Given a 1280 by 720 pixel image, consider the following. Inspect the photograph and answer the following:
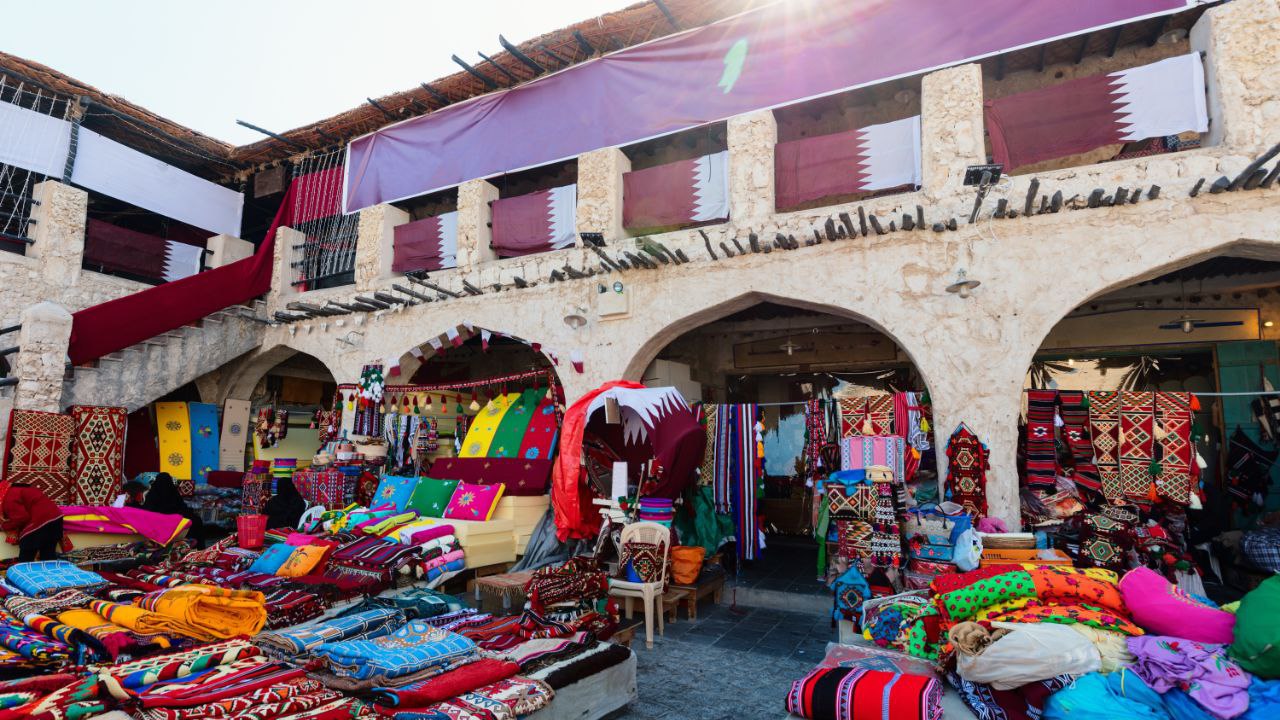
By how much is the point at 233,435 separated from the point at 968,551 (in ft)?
40.5

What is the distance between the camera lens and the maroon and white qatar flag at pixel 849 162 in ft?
23.5

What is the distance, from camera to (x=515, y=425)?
346 inches

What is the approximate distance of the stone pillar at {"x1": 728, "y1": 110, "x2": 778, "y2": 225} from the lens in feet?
25.0

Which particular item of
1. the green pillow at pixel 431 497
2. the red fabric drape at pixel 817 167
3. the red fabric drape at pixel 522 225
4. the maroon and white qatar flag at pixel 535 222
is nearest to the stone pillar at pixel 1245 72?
the red fabric drape at pixel 817 167

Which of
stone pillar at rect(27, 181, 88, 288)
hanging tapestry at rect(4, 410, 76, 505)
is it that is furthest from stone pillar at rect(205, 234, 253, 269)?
hanging tapestry at rect(4, 410, 76, 505)

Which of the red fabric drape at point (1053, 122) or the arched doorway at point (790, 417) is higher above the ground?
the red fabric drape at point (1053, 122)

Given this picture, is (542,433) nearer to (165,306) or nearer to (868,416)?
(868,416)

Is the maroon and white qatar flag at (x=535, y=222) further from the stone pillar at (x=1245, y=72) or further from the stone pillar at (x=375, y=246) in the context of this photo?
the stone pillar at (x=1245, y=72)

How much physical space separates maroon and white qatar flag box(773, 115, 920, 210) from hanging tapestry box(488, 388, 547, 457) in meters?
4.16

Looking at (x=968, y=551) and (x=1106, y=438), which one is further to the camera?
(x=1106, y=438)

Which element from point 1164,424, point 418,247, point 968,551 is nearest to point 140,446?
point 418,247

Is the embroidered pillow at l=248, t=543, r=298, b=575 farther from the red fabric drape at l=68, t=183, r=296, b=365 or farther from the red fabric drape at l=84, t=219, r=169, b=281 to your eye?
the red fabric drape at l=84, t=219, r=169, b=281

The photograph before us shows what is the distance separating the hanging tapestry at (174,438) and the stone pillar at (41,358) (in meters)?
2.67

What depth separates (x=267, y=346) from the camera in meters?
11.4
